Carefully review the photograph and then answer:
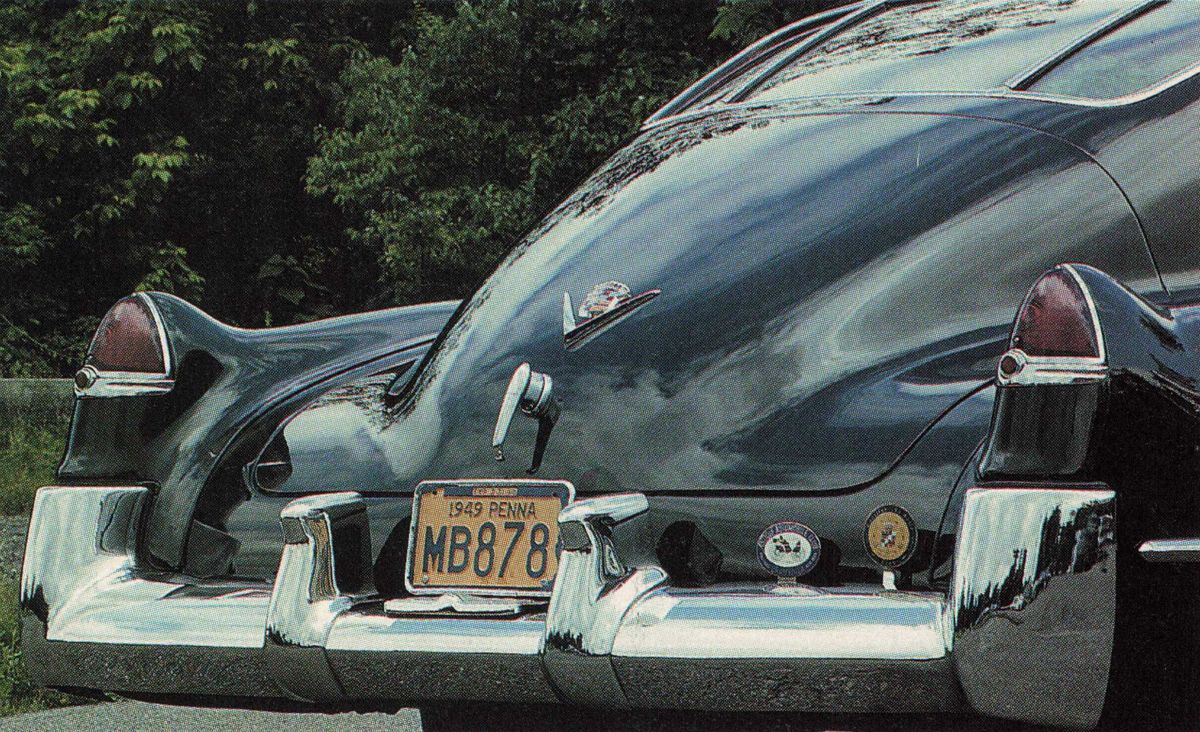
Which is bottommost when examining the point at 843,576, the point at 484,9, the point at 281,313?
the point at 281,313

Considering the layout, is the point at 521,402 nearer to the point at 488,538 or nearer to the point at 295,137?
the point at 488,538

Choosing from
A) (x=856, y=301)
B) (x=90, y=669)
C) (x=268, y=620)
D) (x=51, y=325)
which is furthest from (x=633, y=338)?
(x=51, y=325)

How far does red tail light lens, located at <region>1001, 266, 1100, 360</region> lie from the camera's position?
7.93 ft

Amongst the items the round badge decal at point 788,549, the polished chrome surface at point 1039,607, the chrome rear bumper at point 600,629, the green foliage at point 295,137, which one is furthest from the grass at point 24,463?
the green foliage at point 295,137

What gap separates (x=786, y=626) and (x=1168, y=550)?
57 centimetres

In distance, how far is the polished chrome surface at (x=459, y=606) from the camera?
277 cm

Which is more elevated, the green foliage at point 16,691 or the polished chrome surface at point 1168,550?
the polished chrome surface at point 1168,550

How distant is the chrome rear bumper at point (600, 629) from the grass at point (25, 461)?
663cm

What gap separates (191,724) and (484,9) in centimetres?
1090

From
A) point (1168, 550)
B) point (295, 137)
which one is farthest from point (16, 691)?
point (295, 137)

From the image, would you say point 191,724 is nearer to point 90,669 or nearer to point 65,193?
point 90,669

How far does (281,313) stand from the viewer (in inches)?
797

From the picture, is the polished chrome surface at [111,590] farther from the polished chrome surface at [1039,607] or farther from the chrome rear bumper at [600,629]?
the polished chrome surface at [1039,607]

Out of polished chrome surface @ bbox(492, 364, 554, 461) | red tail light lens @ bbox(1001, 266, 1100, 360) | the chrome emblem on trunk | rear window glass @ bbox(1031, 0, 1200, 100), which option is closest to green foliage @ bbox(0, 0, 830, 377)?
rear window glass @ bbox(1031, 0, 1200, 100)
